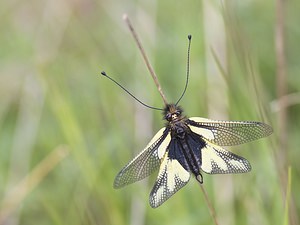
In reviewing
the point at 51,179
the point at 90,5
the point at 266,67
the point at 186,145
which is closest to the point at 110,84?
the point at 51,179

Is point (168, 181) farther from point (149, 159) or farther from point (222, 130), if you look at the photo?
point (222, 130)

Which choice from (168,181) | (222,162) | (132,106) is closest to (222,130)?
(222,162)

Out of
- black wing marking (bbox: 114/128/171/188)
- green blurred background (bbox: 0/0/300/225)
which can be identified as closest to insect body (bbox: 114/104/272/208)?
black wing marking (bbox: 114/128/171/188)

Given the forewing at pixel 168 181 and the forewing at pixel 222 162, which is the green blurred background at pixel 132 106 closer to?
the forewing at pixel 222 162

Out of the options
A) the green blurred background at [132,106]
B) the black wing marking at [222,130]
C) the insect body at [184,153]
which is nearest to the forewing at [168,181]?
the insect body at [184,153]

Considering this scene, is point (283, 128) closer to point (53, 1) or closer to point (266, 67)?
point (266, 67)

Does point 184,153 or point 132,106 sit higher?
point 132,106

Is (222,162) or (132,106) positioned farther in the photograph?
(132,106)
